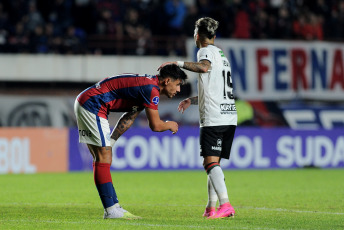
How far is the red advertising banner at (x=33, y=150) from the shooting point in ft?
57.0

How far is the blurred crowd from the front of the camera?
20.2 m

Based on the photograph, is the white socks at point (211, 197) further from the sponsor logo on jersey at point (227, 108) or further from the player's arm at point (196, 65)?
the player's arm at point (196, 65)

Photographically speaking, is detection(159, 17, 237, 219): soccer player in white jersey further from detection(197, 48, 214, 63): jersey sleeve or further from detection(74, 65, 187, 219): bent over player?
detection(74, 65, 187, 219): bent over player

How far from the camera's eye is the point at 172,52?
2145 centimetres

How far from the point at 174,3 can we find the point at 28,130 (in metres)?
6.07

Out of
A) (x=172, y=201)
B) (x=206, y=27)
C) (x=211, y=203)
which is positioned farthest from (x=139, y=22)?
(x=211, y=203)

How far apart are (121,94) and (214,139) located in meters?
1.16

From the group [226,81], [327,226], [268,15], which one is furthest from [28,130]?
[327,226]

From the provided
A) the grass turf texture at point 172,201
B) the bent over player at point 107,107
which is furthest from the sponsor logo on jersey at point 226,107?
the grass turf texture at point 172,201

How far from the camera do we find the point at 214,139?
27.1ft

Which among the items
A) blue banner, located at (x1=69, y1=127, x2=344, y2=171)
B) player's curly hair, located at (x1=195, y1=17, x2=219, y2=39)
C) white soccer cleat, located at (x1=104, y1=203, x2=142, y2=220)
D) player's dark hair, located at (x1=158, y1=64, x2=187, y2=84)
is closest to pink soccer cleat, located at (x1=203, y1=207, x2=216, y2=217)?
white soccer cleat, located at (x1=104, y1=203, x2=142, y2=220)

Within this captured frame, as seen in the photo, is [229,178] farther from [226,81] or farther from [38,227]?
[38,227]

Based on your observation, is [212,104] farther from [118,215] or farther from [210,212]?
[118,215]

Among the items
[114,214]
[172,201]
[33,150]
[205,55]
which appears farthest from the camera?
[33,150]
